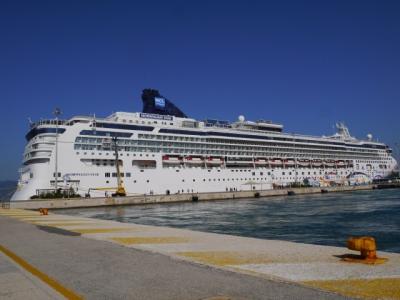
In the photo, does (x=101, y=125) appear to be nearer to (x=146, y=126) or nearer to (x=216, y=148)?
(x=146, y=126)

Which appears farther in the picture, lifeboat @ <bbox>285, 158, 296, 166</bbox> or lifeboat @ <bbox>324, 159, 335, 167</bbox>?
lifeboat @ <bbox>324, 159, 335, 167</bbox>

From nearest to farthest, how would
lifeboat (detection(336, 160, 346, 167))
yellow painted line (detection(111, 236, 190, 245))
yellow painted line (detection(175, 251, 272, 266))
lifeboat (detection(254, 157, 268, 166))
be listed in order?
yellow painted line (detection(175, 251, 272, 266)) → yellow painted line (detection(111, 236, 190, 245)) → lifeboat (detection(254, 157, 268, 166)) → lifeboat (detection(336, 160, 346, 167))

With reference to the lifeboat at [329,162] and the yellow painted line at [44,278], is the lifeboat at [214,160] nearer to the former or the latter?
the lifeboat at [329,162]

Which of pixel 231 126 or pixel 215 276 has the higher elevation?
pixel 231 126

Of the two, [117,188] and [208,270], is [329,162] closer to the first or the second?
[117,188]

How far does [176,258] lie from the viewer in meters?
7.04

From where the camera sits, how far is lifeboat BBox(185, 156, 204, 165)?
55.8 m

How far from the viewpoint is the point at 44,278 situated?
575 centimetres

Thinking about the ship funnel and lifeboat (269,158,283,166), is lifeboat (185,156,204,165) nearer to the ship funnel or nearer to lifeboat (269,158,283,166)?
the ship funnel

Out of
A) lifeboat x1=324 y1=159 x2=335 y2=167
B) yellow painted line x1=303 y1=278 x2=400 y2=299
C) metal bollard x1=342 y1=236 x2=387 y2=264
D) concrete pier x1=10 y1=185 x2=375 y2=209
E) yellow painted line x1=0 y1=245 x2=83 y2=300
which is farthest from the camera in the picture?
lifeboat x1=324 y1=159 x2=335 y2=167

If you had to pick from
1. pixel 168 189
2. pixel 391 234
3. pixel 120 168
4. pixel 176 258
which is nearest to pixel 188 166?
pixel 168 189

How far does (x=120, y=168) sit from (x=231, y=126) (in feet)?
88.8

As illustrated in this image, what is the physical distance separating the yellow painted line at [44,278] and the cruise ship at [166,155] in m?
37.9

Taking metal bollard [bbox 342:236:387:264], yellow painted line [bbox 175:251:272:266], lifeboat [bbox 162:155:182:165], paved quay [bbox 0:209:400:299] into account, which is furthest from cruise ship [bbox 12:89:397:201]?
metal bollard [bbox 342:236:387:264]
